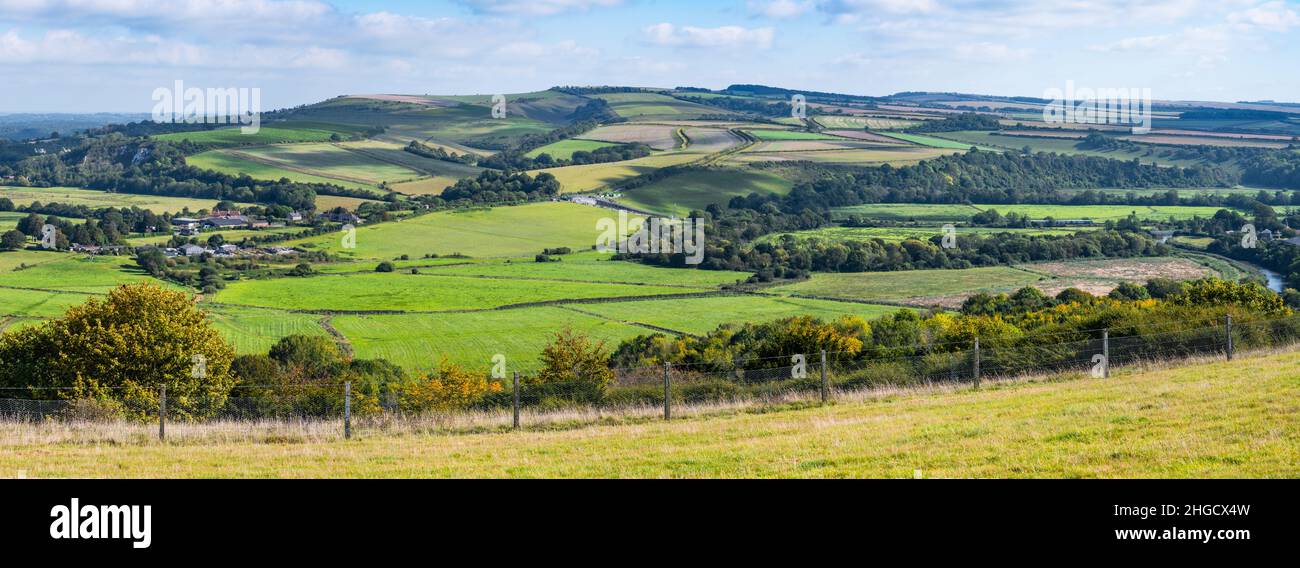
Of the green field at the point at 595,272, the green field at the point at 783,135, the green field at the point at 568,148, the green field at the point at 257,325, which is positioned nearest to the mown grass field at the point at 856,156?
the green field at the point at 783,135

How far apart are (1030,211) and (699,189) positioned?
4130 cm

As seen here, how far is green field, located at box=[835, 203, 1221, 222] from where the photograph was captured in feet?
412

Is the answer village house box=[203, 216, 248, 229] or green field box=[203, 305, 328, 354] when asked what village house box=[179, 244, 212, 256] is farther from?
green field box=[203, 305, 328, 354]

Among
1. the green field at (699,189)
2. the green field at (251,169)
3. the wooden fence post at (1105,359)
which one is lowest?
the wooden fence post at (1105,359)

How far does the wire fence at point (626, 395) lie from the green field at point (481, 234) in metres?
70.9

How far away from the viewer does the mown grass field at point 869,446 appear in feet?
42.2

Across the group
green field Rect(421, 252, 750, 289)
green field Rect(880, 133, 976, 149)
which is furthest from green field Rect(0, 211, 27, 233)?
green field Rect(880, 133, 976, 149)

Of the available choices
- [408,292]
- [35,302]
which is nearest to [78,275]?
[35,302]

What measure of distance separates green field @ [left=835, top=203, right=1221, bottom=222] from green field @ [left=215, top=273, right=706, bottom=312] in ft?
200

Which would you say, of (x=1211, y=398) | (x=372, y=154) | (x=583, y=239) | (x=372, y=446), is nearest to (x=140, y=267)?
(x=583, y=239)

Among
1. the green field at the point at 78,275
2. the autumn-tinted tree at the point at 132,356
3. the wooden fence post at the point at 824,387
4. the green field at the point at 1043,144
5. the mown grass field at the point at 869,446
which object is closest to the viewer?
the mown grass field at the point at 869,446

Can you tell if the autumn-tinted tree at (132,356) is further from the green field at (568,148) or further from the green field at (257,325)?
the green field at (568,148)

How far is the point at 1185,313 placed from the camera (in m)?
29.2
